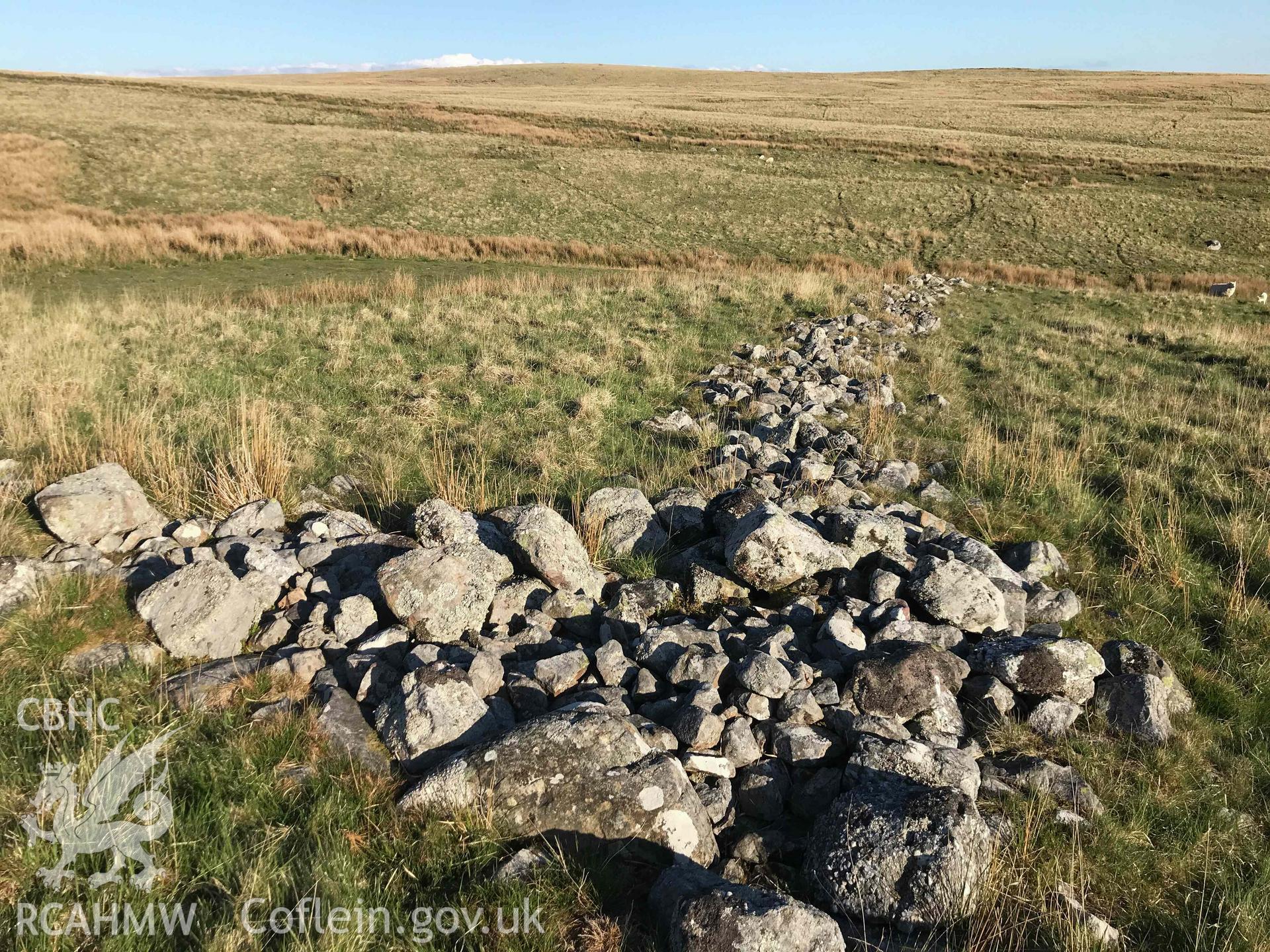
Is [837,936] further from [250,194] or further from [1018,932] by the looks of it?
[250,194]

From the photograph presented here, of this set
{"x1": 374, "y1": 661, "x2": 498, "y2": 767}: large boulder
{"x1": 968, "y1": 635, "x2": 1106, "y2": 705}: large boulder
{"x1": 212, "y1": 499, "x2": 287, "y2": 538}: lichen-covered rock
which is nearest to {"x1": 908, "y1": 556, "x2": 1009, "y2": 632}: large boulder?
A: {"x1": 968, "y1": 635, "x2": 1106, "y2": 705}: large boulder

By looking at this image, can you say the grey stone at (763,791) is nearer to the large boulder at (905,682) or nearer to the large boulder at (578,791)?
the large boulder at (578,791)

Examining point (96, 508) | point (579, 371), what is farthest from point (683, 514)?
point (579, 371)

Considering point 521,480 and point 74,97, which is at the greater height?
point 74,97

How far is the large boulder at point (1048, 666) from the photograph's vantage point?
15.3 ft

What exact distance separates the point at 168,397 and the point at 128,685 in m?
7.20

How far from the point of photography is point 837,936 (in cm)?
286

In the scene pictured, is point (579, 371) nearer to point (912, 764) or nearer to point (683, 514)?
point (683, 514)

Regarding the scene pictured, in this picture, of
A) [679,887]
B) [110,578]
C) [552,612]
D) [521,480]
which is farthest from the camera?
[521,480]

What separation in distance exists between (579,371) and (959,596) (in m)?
8.16

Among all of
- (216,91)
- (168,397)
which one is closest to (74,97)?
(216,91)

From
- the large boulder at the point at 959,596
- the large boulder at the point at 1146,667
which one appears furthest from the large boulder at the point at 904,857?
the large boulder at the point at 1146,667

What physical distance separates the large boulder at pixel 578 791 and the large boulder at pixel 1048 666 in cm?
236

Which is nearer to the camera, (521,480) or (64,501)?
(64,501)
